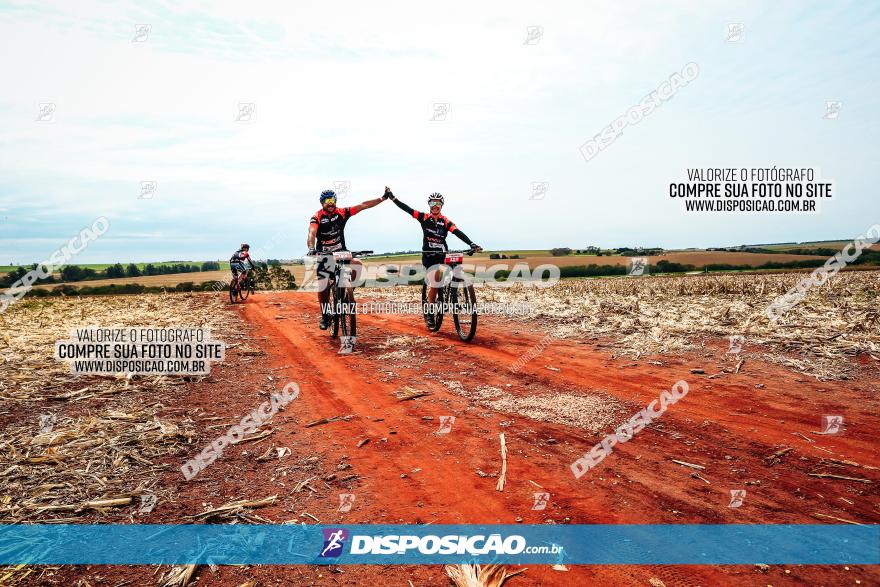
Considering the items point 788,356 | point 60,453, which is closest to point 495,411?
point 60,453

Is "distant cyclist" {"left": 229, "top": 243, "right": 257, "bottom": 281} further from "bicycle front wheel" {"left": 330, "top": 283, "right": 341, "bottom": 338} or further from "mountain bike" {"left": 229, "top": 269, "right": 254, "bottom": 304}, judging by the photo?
A: "bicycle front wheel" {"left": 330, "top": 283, "right": 341, "bottom": 338}

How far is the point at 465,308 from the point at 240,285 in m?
15.8

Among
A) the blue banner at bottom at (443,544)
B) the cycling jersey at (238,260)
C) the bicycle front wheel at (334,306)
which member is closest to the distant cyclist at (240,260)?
the cycling jersey at (238,260)

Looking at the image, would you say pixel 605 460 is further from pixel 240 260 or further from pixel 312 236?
pixel 240 260

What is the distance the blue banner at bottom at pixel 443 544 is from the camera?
12.2 ft

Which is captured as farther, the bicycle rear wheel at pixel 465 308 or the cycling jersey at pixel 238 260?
the cycling jersey at pixel 238 260

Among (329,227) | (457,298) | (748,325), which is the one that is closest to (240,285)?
(329,227)

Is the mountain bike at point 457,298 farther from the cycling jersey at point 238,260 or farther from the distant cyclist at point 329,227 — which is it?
the cycling jersey at point 238,260

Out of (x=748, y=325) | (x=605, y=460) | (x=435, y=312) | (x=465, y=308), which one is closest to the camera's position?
(x=605, y=460)

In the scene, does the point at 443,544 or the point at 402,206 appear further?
the point at 402,206

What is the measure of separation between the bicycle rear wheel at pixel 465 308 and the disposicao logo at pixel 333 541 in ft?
25.3

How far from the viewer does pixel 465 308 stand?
39.5 feet

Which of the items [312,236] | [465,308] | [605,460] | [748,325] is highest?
[312,236]

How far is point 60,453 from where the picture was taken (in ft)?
18.4
